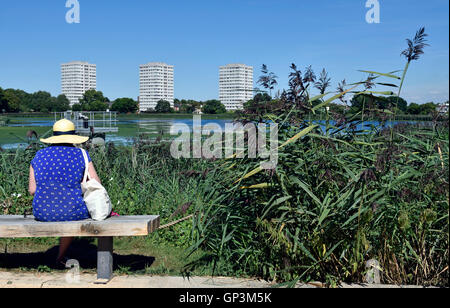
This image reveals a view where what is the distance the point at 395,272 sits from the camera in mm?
3105

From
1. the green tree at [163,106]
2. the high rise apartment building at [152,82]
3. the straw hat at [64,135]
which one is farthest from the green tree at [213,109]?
the high rise apartment building at [152,82]

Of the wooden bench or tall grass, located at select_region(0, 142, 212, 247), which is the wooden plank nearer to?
the wooden bench

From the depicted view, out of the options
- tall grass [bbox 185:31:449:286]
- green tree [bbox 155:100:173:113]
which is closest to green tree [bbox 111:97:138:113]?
green tree [bbox 155:100:173:113]

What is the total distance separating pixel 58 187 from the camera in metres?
3.42

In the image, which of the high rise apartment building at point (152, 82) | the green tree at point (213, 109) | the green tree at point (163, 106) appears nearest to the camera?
the green tree at point (213, 109)

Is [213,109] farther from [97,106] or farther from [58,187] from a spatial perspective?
[97,106]

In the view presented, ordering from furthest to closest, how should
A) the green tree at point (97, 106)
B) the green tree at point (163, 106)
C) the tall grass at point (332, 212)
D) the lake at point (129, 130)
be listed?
the green tree at point (97, 106) < the green tree at point (163, 106) < the lake at point (129, 130) < the tall grass at point (332, 212)

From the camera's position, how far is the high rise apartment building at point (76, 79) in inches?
2810

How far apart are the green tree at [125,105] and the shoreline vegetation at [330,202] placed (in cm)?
6173

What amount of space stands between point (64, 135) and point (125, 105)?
62100mm

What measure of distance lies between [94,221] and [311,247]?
157 centimetres

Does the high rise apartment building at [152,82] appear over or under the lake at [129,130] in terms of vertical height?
over

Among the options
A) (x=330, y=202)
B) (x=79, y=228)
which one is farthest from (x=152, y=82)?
(x=330, y=202)

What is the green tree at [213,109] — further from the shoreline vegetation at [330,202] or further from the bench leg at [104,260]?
the bench leg at [104,260]
